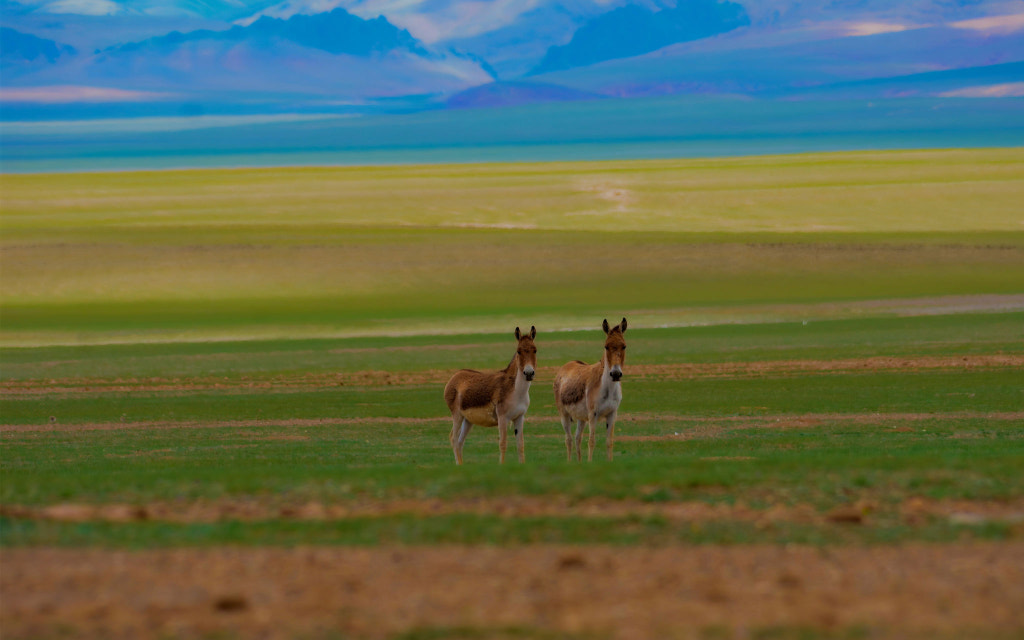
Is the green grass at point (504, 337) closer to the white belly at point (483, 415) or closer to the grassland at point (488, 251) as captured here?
the grassland at point (488, 251)

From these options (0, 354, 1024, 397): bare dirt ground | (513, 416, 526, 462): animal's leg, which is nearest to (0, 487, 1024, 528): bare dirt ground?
(513, 416, 526, 462): animal's leg

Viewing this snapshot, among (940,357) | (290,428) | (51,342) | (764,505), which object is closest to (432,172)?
(51,342)

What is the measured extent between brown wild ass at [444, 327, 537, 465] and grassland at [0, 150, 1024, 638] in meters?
0.62

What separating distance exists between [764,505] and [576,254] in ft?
172

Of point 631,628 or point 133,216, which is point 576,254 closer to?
point 133,216

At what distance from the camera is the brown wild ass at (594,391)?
17844 millimetres

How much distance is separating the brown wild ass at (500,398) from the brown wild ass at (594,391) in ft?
2.71

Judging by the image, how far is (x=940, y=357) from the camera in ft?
116

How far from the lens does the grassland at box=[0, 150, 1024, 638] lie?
27.9 feet

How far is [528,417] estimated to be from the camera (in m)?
26.8

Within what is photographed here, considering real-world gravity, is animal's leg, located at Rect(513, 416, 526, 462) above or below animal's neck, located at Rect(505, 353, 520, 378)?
below

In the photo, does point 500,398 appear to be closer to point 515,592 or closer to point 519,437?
point 519,437

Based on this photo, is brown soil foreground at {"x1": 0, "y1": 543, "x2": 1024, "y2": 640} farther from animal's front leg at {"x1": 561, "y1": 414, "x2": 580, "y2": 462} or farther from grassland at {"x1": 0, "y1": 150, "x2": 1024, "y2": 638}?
animal's front leg at {"x1": 561, "y1": 414, "x2": 580, "y2": 462}

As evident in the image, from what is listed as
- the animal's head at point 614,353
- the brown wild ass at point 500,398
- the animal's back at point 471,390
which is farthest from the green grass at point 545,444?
the animal's head at point 614,353
